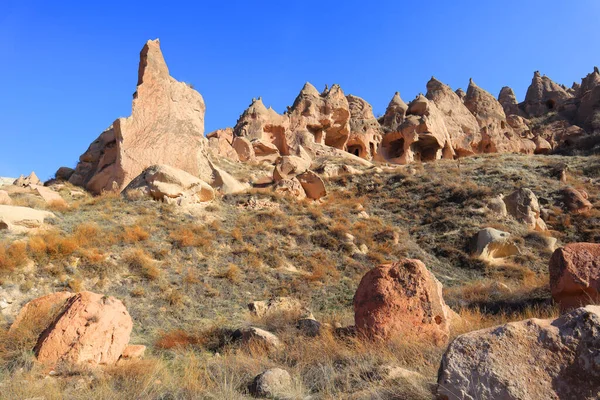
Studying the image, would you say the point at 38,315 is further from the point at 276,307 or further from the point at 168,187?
the point at 168,187

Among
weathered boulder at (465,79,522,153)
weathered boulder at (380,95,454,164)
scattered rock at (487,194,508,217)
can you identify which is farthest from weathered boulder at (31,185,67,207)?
weathered boulder at (465,79,522,153)

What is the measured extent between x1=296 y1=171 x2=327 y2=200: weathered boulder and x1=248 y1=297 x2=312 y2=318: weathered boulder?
751 centimetres

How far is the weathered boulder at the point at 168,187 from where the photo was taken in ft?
38.3

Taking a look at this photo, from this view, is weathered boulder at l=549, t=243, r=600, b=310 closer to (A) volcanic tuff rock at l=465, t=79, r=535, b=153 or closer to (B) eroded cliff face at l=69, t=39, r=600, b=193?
(B) eroded cliff face at l=69, t=39, r=600, b=193

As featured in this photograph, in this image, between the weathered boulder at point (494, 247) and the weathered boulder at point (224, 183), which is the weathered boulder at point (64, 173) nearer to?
the weathered boulder at point (224, 183)

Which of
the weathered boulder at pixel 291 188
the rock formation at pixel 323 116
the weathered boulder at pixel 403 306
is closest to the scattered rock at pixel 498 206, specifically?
the weathered boulder at pixel 291 188

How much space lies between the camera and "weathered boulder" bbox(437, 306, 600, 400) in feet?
6.74

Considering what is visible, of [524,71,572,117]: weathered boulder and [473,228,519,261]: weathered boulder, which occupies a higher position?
[524,71,572,117]: weathered boulder

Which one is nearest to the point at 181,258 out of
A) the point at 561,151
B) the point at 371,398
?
the point at 371,398

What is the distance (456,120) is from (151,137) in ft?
78.1

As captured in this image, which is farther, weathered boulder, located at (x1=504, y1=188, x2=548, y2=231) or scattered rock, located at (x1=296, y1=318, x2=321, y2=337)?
weathered boulder, located at (x1=504, y1=188, x2=548, y2=231)

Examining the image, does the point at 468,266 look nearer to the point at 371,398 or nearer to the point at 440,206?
the point at 440,206

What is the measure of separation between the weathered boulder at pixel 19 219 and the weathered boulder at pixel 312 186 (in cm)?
864

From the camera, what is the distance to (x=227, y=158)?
19.1 m
